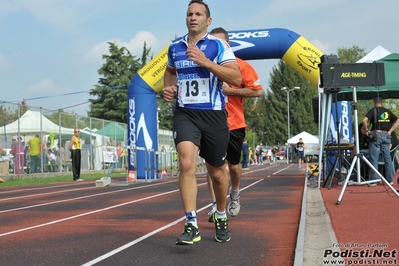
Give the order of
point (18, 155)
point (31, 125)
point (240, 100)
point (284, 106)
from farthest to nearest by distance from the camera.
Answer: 1. point (284, 106)
2. point (31, 125)
3. point (18, 155)
4. point (240, 100)

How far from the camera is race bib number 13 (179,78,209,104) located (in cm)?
600

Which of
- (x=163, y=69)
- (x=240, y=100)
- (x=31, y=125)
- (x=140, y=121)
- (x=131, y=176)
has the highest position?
(x=163, y=69)

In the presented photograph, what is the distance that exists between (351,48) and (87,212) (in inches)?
3208

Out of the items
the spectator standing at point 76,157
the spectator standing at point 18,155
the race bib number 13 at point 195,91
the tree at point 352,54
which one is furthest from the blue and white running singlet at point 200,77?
the tree at point 352,54

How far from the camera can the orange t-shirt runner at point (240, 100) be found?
25.7ft

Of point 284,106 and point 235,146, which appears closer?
point 235,146

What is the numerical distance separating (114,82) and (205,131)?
69814mm

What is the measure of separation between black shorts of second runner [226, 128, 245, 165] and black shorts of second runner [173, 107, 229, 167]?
4.90ft

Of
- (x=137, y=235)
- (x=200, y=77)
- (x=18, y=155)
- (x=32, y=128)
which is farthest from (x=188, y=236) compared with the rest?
(x=32, y=128)

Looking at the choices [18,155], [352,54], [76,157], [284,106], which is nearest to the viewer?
[76,157]

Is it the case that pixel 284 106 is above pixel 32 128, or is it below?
above

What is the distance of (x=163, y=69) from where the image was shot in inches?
829

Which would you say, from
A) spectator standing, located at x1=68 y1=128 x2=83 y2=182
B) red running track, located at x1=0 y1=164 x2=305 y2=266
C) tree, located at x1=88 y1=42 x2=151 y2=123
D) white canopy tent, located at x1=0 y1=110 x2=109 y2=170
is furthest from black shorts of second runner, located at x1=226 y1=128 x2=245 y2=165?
tree, located at x1=88 y1=42 x2=151 y2=123

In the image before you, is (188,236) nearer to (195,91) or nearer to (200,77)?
(195,91)
